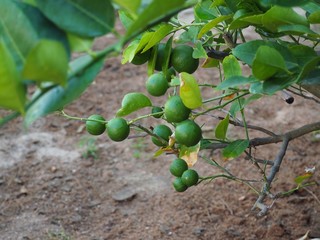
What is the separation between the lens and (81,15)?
626mm

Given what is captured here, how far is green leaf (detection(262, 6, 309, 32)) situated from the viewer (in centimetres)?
86

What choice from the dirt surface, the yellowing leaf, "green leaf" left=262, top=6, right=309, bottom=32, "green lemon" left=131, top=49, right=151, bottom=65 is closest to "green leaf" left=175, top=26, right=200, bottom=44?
"green lemon" left=131, top=49, right=151, bottom=65

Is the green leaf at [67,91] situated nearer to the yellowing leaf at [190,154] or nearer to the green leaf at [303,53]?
the green leaf at [303,53]

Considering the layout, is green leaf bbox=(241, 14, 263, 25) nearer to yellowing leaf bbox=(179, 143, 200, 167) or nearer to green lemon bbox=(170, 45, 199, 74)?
green lemon bbox=(170, 45, 199, 74)

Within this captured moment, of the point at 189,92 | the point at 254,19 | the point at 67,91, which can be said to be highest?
the point at 67,91

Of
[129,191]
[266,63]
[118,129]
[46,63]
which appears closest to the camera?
[46,63]

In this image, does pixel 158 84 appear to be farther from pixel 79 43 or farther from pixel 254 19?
pixel 79 43

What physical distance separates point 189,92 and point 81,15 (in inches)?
14.8

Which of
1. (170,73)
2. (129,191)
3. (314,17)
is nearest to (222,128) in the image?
(170,73)

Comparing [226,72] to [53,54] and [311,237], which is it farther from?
[311,237]

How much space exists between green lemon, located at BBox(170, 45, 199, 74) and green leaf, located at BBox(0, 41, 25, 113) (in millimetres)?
565

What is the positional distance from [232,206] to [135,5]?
4.29ft

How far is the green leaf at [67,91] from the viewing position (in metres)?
0.60

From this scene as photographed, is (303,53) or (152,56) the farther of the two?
(152,56)
